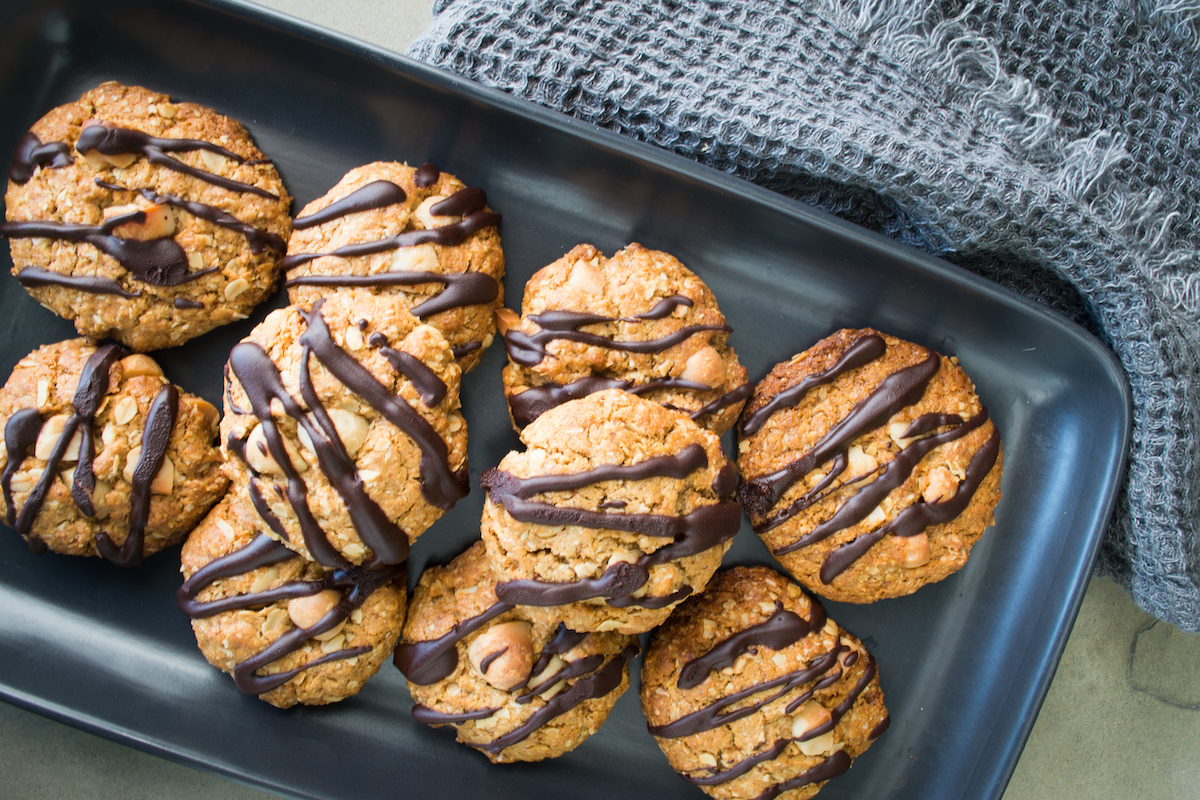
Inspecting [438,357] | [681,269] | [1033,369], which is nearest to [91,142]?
[438,357]

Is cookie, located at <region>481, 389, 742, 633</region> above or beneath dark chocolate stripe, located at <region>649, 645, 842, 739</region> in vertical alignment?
above

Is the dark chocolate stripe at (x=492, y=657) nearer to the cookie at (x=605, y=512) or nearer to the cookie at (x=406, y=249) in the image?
the cookie at (x=605, y=512)

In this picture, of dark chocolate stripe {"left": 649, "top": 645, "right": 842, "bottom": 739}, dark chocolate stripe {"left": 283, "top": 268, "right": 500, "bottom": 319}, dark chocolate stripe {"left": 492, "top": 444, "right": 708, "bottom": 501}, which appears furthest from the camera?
dark chocolate stripe {"left": 649, "top": 645, "right": 842, "bottom": 739}

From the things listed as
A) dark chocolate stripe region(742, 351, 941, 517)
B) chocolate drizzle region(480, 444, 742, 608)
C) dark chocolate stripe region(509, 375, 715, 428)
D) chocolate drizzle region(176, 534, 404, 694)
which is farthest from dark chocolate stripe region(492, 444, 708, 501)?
chocolate drizzle region(176, 534, 404, 694)

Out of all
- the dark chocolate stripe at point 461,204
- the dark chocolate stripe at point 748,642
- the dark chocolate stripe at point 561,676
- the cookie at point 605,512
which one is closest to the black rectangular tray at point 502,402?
the dark chocolate stripe at point 461,204

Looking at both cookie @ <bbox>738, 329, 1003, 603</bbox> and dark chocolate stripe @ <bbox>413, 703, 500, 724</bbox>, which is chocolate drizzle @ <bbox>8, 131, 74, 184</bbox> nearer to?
dark chocolate stripe @ <bbox>413, 703, 500, 724</bbox>

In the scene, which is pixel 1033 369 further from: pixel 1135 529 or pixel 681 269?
pixel 681 269
